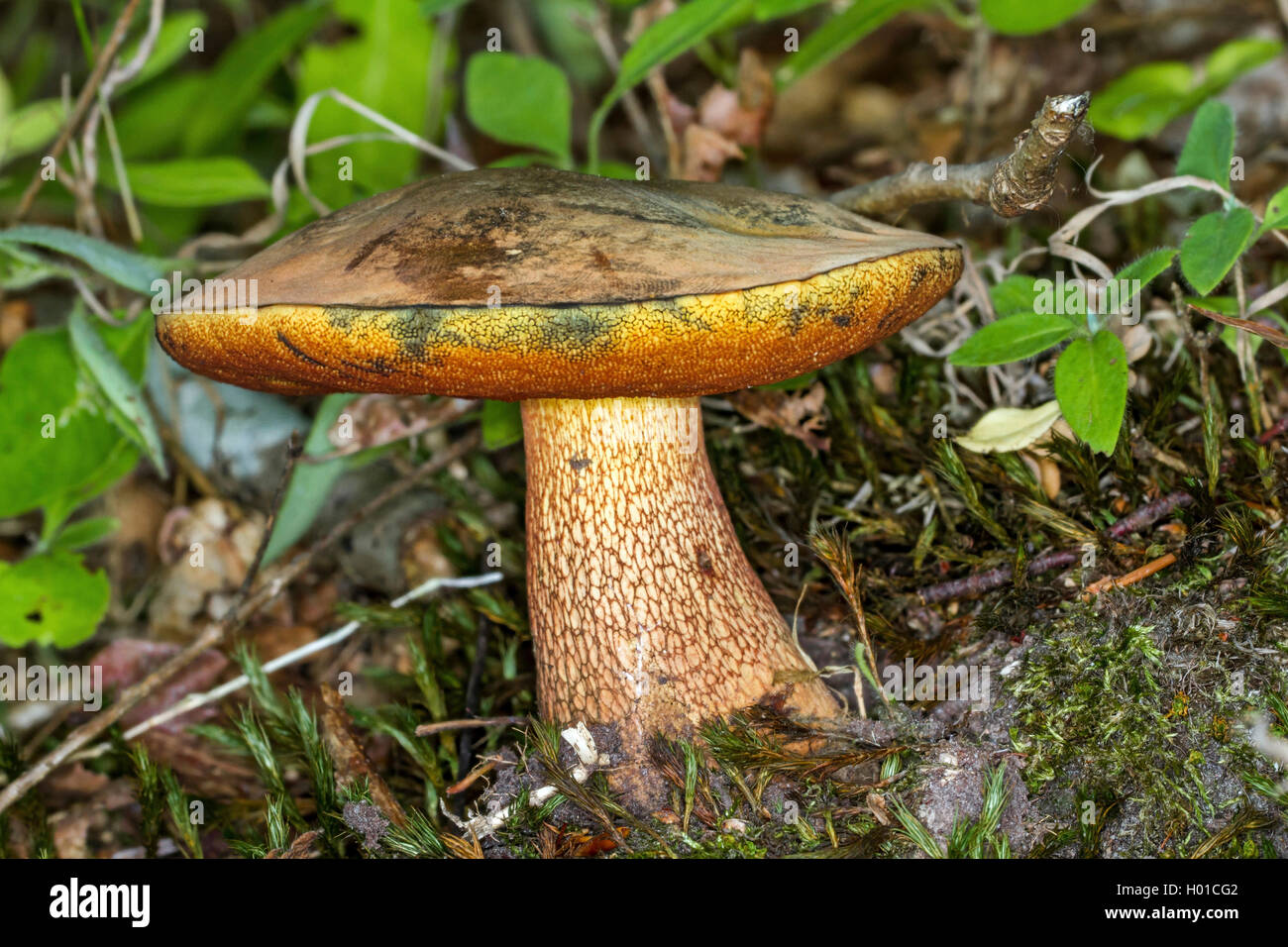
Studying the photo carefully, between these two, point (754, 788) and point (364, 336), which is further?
point (754, 788)

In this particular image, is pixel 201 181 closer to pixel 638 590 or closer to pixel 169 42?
pixel 169 42

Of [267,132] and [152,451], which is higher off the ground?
[267,132]

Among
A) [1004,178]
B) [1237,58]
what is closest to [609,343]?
[1004,178]

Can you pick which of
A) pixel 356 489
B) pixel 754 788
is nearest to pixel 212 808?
pixel 356 489

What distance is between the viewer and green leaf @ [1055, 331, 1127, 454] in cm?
141

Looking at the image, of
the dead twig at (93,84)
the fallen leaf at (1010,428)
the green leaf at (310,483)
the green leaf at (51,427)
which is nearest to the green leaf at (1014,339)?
the fallen leaf at (1010,428)

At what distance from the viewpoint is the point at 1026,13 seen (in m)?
2.11

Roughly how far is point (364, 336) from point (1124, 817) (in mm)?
1121

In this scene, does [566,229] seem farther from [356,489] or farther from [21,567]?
[21,567]

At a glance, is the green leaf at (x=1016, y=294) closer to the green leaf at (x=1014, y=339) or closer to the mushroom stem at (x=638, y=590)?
the green leaf at (x=1014, y=339)

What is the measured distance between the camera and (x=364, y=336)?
117cm

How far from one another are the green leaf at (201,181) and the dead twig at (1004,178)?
1.25 meters
